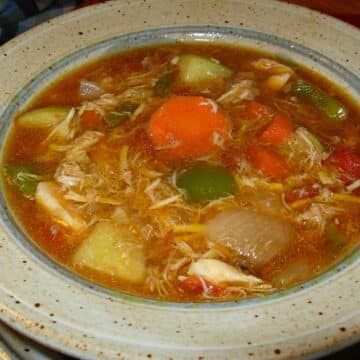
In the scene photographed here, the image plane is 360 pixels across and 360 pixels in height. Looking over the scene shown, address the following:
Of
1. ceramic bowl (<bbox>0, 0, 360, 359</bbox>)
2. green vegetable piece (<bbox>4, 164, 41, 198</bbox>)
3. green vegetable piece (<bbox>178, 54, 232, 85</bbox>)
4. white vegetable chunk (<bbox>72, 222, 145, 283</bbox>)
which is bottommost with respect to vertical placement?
ceramic bowl (<bbox>0, 0, 360, 359</bbox>)

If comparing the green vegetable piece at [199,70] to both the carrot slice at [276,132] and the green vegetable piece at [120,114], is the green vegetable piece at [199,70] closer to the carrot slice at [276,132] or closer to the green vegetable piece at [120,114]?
the green vegetable piece at [120,114]

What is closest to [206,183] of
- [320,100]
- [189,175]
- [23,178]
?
[189,175]

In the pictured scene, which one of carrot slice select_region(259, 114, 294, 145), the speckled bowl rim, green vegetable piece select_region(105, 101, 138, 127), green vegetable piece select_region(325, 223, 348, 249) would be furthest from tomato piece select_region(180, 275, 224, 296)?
green vegetable piece select_region(105, 101, 138, 127)

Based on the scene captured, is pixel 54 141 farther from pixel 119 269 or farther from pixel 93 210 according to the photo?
pixel 119 269

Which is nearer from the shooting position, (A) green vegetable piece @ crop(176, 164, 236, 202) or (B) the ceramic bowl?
(B) the ceramic bowl

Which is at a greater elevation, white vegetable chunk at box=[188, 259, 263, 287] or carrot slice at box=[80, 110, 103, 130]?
carrot slice at box=[80, 110, 103, 130]

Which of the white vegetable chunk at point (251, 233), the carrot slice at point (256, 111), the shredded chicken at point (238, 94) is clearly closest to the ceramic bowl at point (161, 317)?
the white vegetable chunk at point (251, 233)

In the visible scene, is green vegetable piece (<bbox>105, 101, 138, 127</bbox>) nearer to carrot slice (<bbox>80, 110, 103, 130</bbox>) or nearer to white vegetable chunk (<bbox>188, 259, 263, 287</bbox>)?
carrot slice (<bbox>80, 110, 103, 130</bbox>)
